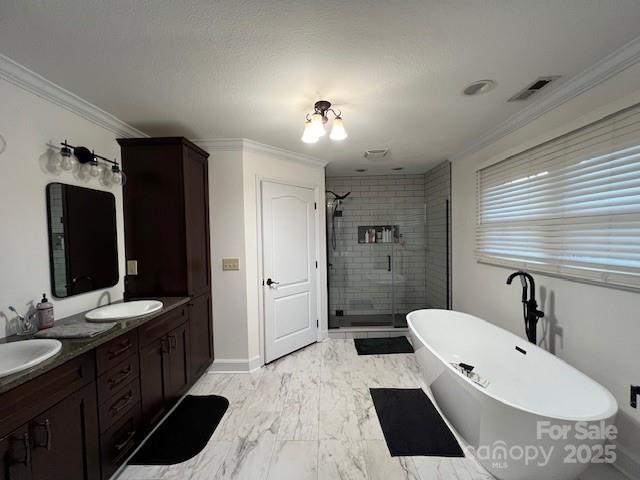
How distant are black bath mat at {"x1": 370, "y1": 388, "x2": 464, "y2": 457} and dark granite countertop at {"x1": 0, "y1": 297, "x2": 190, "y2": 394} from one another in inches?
74.1

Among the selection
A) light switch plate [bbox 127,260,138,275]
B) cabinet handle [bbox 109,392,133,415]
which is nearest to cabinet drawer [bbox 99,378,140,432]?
cabinet handle [bbox 109,392,133,415]

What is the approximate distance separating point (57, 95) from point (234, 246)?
→ 67.3 inches

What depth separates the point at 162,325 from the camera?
6.80 ft

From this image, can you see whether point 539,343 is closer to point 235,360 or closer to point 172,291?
point 235,360

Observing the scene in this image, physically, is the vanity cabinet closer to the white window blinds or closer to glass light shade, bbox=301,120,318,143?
glass light shade, bbox=301,120,318,143

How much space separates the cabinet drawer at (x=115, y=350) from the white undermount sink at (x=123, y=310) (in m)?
0.16

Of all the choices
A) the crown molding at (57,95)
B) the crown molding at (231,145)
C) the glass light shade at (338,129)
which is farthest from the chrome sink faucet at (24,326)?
the glass light shade at (338,129)

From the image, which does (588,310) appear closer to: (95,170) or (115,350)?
(115,350)

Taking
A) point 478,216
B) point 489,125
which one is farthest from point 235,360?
point 489,125

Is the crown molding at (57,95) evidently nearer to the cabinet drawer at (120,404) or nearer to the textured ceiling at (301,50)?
the textured ceiling at (301,50)

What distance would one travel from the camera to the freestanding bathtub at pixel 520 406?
1.25 metres

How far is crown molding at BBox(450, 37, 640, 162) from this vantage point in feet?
4.78

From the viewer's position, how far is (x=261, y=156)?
299cm

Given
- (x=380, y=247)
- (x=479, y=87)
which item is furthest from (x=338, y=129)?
(x=380, y=247)
